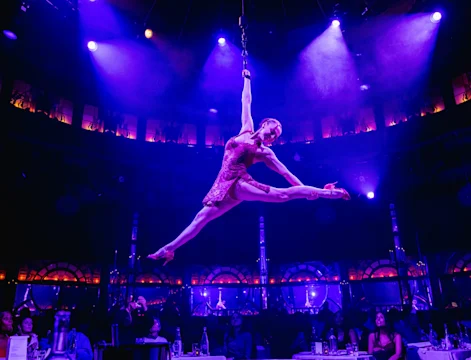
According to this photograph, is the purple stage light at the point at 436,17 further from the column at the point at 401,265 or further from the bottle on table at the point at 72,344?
the bottle on table at the point at 72,344

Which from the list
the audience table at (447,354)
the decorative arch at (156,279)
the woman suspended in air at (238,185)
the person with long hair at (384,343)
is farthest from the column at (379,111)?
the woman suspended in air at (238,185)

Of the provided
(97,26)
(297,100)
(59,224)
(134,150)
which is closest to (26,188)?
(59,224)

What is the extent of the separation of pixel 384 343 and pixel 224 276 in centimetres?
626

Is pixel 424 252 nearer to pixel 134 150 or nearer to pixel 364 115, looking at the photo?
pixel 364 115

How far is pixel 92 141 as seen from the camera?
10.8 metres

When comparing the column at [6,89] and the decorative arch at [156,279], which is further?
the decorative arch at [156,279]

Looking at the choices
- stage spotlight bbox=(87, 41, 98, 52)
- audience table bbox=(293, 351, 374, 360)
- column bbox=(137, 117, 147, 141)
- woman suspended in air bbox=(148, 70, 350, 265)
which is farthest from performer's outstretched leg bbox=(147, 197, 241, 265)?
column bbox=(137, 117, 147, 141)

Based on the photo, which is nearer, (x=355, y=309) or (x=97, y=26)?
(x=97, y=26)

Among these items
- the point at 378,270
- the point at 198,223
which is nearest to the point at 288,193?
the point at 198,223

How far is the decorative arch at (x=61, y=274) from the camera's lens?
9.76 metres

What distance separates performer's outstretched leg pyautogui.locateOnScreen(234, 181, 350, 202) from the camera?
3.79 m

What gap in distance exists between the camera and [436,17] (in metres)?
8.99

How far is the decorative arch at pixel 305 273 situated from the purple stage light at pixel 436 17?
6.94 meters

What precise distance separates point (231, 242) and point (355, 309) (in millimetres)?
3821
